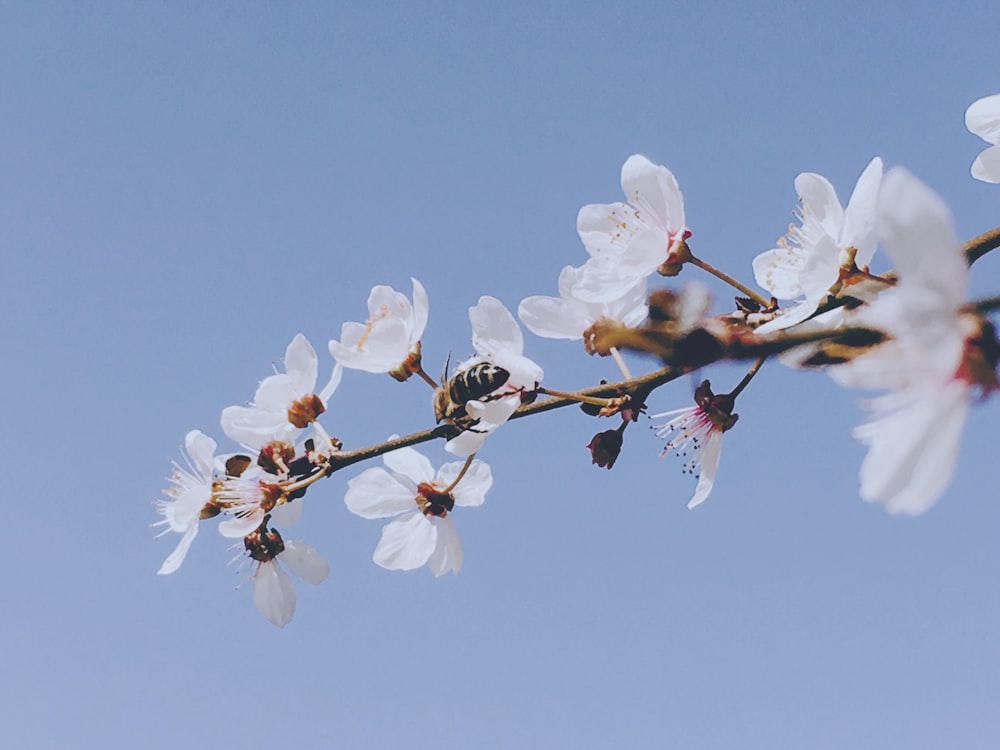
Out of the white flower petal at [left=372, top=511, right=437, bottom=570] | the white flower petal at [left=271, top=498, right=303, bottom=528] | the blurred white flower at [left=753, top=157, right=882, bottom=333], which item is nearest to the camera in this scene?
the blurred white flower at [left=753, top=157, right=882, bottom=333]

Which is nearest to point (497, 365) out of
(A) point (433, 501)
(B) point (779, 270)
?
(A) point (433, 501)

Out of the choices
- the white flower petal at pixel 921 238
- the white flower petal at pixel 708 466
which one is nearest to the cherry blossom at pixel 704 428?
the white flower petal at pixel 708 466

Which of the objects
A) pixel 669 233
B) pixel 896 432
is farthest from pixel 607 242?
pixel 896 432

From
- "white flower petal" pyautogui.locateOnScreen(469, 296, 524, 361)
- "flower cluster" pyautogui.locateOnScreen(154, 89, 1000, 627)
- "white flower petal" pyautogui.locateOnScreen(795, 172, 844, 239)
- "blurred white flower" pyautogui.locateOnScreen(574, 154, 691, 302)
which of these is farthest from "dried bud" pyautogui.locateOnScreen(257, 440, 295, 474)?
"white flower petal" pyautogui.locateOnScreen(795, 172, 844, 239)

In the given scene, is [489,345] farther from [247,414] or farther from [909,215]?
[909,215]

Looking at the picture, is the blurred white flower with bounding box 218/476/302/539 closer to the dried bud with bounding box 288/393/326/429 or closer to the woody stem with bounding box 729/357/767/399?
the dried bud with bounding box 288/393/326/429

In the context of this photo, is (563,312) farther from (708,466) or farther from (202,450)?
(202,450)
